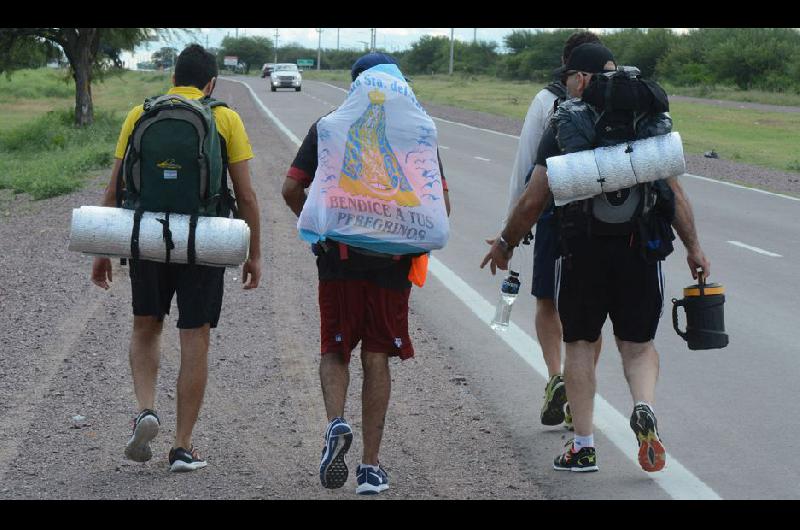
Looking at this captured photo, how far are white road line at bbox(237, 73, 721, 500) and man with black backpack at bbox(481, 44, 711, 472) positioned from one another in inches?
7.5

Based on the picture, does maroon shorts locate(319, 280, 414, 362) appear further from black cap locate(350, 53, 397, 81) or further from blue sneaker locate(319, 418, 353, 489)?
black cap locate(350, 53, 397, 81)

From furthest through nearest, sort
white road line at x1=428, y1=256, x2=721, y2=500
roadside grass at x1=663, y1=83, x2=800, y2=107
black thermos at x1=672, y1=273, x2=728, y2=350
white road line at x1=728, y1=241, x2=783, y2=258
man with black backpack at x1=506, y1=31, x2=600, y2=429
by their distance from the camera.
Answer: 1. roadside grass at x1=663, y1=83, x2=800, y2=107
2. white road line at x1=728, y1=241, x2=783, y2=258
3. man with black backpack at x1=506, y1=31, x2=600, y2=429
4. black thermos at x1=672, y1=273, x2=728, y2=350
5. white road line at x1=428, y1=256, x2=721, y2=500

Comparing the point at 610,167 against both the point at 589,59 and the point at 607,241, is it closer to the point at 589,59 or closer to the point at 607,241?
the point at 607,241

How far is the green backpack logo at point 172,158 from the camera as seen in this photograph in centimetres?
520

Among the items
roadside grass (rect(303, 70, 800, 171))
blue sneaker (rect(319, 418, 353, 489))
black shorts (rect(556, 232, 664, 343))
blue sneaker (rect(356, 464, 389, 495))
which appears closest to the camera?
blue sneaker (rect(319, 418, 353, 489))

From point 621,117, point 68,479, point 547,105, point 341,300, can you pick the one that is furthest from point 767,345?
point 68,479

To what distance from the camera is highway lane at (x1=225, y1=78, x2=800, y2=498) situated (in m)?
5.48

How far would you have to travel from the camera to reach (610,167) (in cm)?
515

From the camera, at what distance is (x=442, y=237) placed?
520 centimetres

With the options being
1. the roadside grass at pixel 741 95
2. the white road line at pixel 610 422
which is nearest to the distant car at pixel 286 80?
the roadside grass at pixel 741 95

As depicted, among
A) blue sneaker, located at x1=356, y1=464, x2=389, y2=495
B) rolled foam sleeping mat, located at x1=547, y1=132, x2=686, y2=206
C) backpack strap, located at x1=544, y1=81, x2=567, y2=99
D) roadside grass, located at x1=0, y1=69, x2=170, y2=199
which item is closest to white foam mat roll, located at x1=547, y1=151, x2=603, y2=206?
rolled foam sleeping mat, located at x1=547, y1=132, x2=686, y2=206
